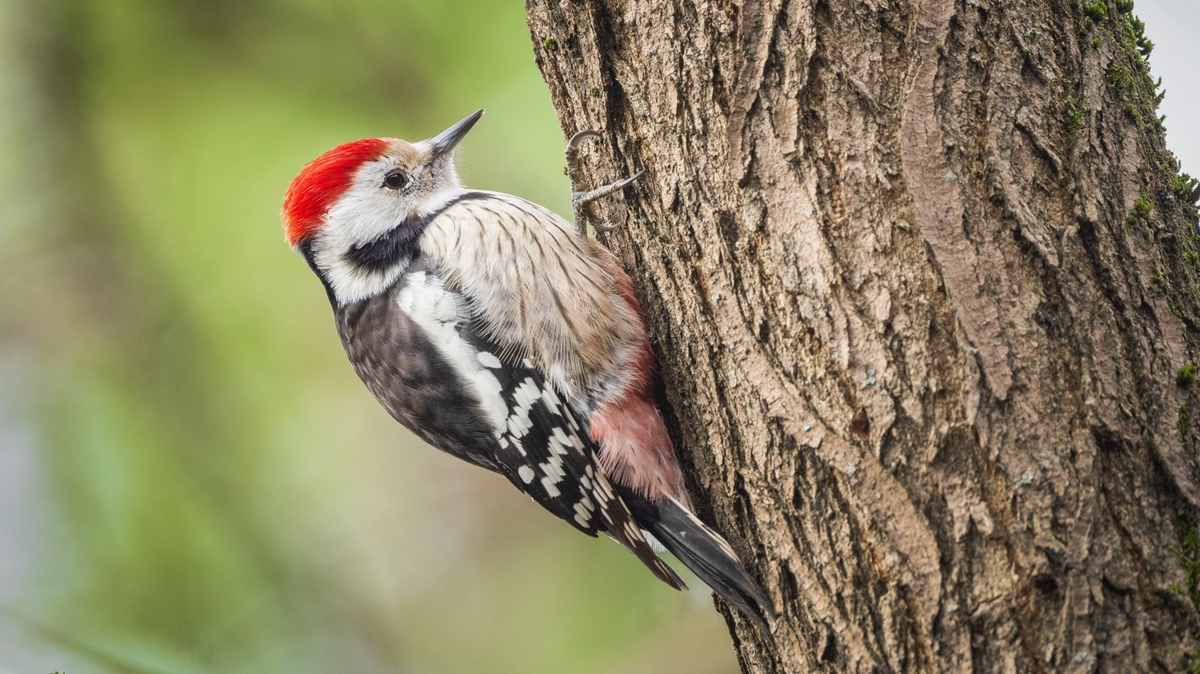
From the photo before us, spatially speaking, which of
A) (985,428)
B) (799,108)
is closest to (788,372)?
(985,428)

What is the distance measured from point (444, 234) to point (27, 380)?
258 cm

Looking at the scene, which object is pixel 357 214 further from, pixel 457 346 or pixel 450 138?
pixel 457 346

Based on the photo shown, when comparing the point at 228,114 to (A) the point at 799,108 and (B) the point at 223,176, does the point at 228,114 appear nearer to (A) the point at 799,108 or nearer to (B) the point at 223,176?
(B) the point at 223,176

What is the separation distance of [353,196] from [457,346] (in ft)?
1.97

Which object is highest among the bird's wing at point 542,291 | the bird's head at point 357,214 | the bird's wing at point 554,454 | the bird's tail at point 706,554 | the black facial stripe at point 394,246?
the bird's head at point 357,214

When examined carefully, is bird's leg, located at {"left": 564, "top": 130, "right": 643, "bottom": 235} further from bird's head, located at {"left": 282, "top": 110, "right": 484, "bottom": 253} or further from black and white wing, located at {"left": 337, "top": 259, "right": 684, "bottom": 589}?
bird's head, located at {"left": 282, "top": 110, "right": 484, "bottom": 253}

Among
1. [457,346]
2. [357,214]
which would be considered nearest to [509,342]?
[457,346]

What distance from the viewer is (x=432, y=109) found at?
3713 mm

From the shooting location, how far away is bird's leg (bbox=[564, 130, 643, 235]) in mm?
1844

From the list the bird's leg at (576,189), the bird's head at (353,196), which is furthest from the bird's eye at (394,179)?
the bird's leg at (576,189)

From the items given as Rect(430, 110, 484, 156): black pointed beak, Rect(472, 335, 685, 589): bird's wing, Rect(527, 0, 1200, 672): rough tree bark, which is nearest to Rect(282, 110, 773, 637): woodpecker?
Rect(472, 335, 685, 589): bird's wing

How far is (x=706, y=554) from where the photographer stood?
1.68 meters

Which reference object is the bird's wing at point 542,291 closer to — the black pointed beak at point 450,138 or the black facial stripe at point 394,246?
the black facial stripe at point 394,246

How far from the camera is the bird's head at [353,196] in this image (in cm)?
236
